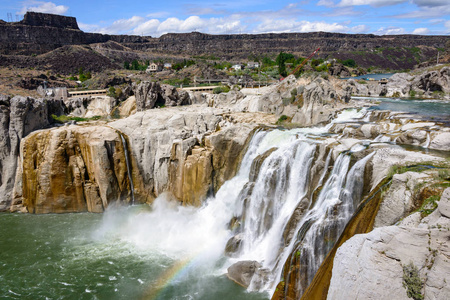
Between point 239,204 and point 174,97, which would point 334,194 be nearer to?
point 239,204

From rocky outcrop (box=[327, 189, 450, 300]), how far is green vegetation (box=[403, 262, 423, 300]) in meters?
0.02

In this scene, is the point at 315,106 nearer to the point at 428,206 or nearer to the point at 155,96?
the point at 428,206

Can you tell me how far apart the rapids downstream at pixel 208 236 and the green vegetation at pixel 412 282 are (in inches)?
248

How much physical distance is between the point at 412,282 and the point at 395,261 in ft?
1.98

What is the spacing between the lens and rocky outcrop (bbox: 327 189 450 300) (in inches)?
327

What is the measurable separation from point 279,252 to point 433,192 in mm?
8149

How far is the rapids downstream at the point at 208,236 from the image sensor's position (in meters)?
15.9

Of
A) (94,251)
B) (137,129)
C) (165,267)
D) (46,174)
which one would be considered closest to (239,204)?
(165,267)

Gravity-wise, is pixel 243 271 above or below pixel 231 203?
below

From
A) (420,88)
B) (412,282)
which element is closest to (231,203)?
(412,282)

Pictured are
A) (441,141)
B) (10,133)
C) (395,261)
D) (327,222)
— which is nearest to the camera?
(395,261)

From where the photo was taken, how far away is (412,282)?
841cm

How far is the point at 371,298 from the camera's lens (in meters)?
8.75

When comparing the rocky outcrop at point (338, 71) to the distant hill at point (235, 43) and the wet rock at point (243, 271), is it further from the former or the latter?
the wet rock at point (243, 271)
